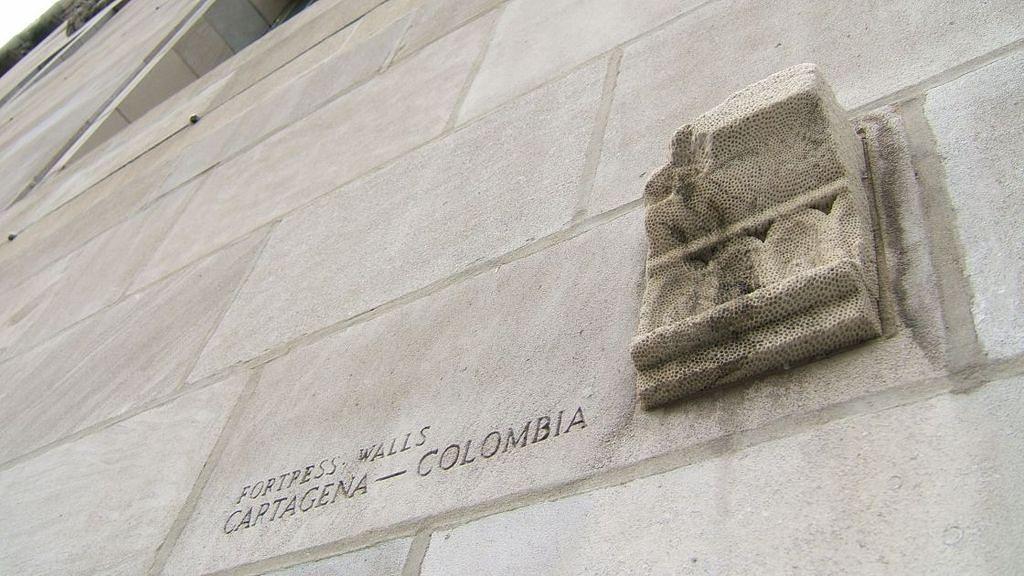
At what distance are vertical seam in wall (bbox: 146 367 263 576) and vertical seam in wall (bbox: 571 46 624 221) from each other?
2.94 feet

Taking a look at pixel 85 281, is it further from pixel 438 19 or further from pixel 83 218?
pixel 438 19

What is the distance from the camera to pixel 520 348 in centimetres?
169

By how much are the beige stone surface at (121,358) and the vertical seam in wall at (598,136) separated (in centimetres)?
123

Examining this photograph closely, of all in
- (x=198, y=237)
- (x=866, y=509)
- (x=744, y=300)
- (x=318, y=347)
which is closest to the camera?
(x=866, y=509)

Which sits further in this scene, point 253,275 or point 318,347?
point 253,275

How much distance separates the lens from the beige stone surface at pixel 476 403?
4.27 feet

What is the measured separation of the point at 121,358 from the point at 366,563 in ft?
5.40

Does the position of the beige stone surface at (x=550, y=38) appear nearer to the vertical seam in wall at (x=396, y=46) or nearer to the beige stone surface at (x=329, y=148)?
the beige stone surface at (x=329, y=148)

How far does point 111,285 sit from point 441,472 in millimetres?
2368

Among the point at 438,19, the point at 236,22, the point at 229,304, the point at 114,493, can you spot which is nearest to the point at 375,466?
the point at 114,493

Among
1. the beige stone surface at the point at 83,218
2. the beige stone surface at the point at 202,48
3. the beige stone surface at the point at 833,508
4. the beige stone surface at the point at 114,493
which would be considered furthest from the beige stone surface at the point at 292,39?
the beige stone surface at the point at 833,508

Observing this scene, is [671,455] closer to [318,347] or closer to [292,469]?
[292,469]

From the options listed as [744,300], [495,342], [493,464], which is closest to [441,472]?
[493,464]

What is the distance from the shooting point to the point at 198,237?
334 cm
